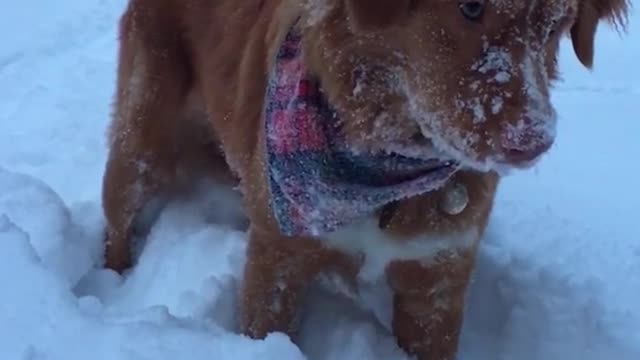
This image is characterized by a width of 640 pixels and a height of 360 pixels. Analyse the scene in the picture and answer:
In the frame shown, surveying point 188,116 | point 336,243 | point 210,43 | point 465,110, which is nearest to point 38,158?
point 188,116

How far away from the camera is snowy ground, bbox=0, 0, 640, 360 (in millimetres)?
2525

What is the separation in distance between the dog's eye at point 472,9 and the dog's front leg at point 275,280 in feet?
2.78

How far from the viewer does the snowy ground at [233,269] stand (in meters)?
2.53

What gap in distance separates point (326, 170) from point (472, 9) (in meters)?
0.64

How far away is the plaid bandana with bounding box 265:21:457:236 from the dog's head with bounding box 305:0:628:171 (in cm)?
6

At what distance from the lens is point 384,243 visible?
115 inches

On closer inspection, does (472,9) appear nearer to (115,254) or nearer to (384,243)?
(384,243)

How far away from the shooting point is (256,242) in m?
3.11

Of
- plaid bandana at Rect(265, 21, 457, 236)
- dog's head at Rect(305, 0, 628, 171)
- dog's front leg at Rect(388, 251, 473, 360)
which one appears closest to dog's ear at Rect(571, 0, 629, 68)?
dog's head at Rect(305, 0, 628, 171)

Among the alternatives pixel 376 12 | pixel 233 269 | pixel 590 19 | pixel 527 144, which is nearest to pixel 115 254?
pixel 233 269

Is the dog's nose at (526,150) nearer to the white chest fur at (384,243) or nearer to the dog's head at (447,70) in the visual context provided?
the dog's head at (447,70)

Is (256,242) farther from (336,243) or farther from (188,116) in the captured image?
(188,116)

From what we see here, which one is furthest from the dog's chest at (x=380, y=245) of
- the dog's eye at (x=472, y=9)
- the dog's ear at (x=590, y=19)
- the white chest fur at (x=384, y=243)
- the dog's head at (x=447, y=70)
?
the dog's eye at (x=472, y=9)

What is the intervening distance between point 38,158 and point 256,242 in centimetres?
172
